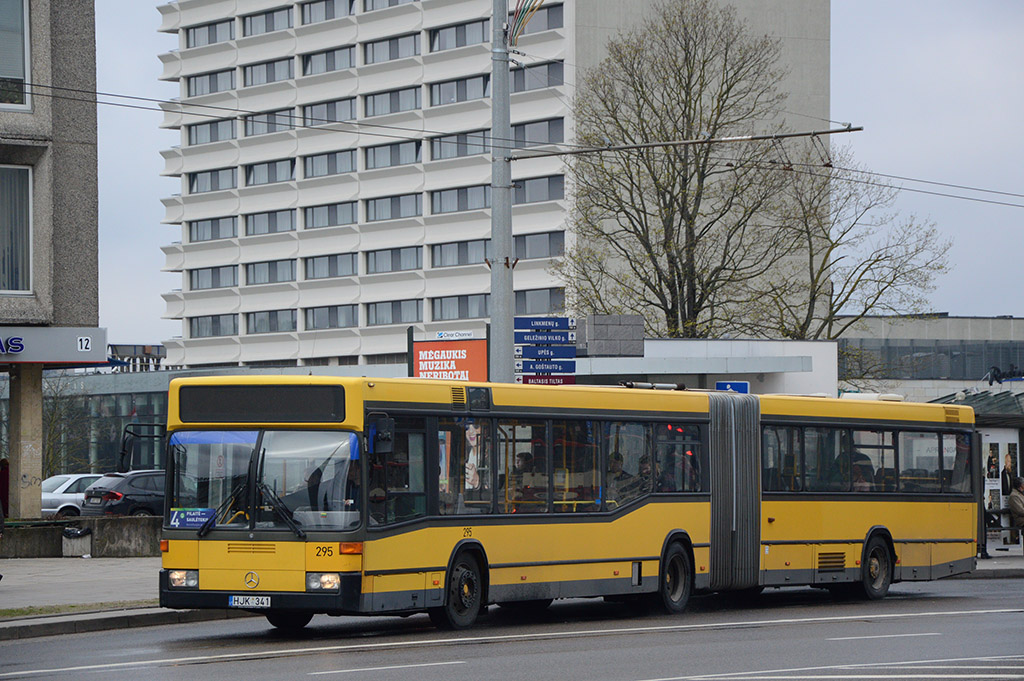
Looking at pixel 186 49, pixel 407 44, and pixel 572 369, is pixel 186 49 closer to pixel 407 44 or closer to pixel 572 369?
pixel 407 44

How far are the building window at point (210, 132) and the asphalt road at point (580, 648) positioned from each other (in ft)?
237

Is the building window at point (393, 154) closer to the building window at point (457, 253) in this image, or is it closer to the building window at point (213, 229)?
the building window at point (457, 253)

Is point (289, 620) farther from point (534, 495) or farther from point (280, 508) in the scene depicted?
point (534, 495)

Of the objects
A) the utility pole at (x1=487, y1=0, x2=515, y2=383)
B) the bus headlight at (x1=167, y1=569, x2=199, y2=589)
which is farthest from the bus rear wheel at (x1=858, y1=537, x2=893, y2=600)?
the bus headlight at (x1=167, y1=569, x2=199, y2=589)

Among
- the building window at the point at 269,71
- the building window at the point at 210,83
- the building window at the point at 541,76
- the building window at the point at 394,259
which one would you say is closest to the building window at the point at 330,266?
the building window at the point at 394,259

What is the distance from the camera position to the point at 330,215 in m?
86.2

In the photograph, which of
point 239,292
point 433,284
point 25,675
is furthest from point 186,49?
point 25,675

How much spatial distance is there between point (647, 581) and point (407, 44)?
6577 cm

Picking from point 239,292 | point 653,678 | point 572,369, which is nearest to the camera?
point 653,678

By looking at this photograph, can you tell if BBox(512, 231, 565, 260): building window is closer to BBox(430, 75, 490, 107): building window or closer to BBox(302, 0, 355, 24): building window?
BBox(430, 75, 490, 107): building window

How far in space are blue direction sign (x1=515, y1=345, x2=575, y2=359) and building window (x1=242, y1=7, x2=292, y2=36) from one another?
6370 centimetres

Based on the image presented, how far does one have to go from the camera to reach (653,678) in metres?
12.4

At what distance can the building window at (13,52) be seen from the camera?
3077cm

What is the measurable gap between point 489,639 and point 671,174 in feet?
106
